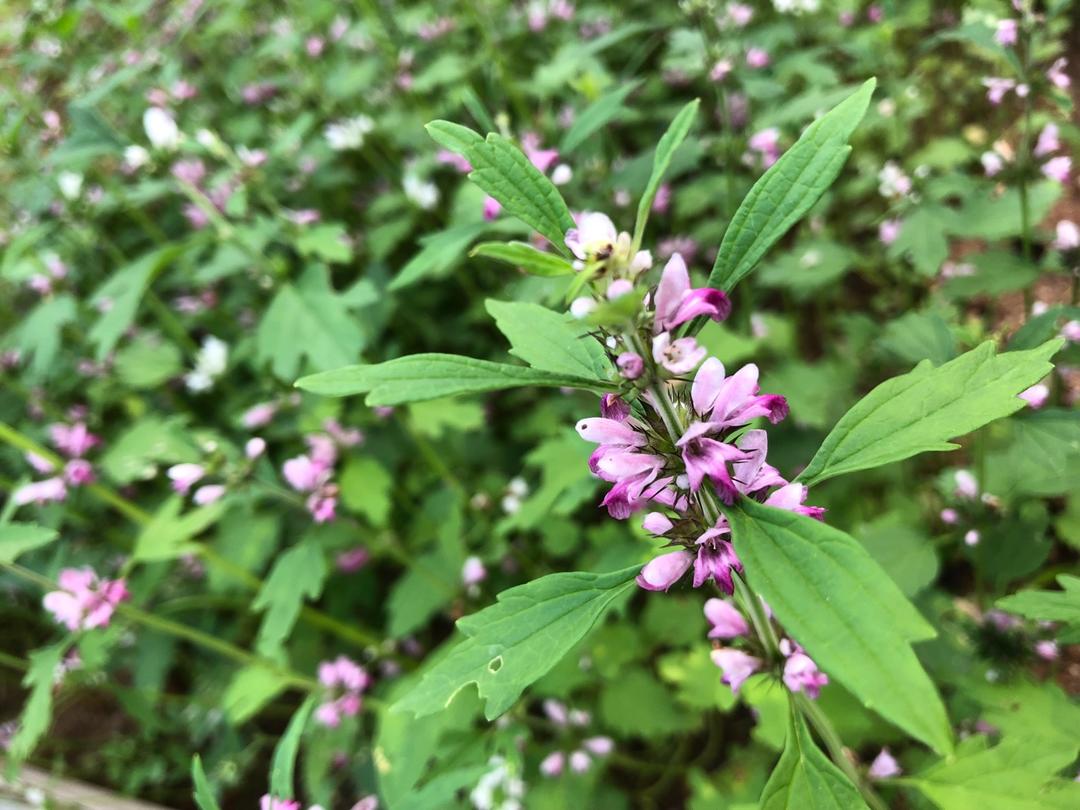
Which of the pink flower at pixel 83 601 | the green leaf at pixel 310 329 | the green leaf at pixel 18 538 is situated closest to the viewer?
the green leaf at pixel 18 538

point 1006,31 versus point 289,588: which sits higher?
point 1006,31

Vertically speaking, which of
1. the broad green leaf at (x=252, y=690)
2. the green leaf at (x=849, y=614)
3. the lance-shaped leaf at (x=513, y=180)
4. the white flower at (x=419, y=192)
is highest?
the lance-shaped leaf at (x=513, y=180)

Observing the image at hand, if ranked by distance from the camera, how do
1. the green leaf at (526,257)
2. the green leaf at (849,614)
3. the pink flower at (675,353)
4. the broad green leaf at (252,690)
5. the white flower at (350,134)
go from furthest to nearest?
the white flower at (350,134)
the broad green leaf at (252,690)
the pink flower at (675,353)
the green leaf at (526,257)
the green leaf at (849,614)

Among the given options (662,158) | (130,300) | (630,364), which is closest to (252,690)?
(130,300)

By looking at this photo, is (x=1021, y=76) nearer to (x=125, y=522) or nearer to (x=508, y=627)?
(x=508, y=627)

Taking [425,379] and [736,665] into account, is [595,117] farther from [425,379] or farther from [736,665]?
[736,665]

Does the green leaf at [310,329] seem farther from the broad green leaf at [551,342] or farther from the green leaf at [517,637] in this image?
the green leaf at [517,637]

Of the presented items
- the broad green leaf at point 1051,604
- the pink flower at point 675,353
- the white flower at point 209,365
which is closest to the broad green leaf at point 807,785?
the broad green leaf at point 1051,604
